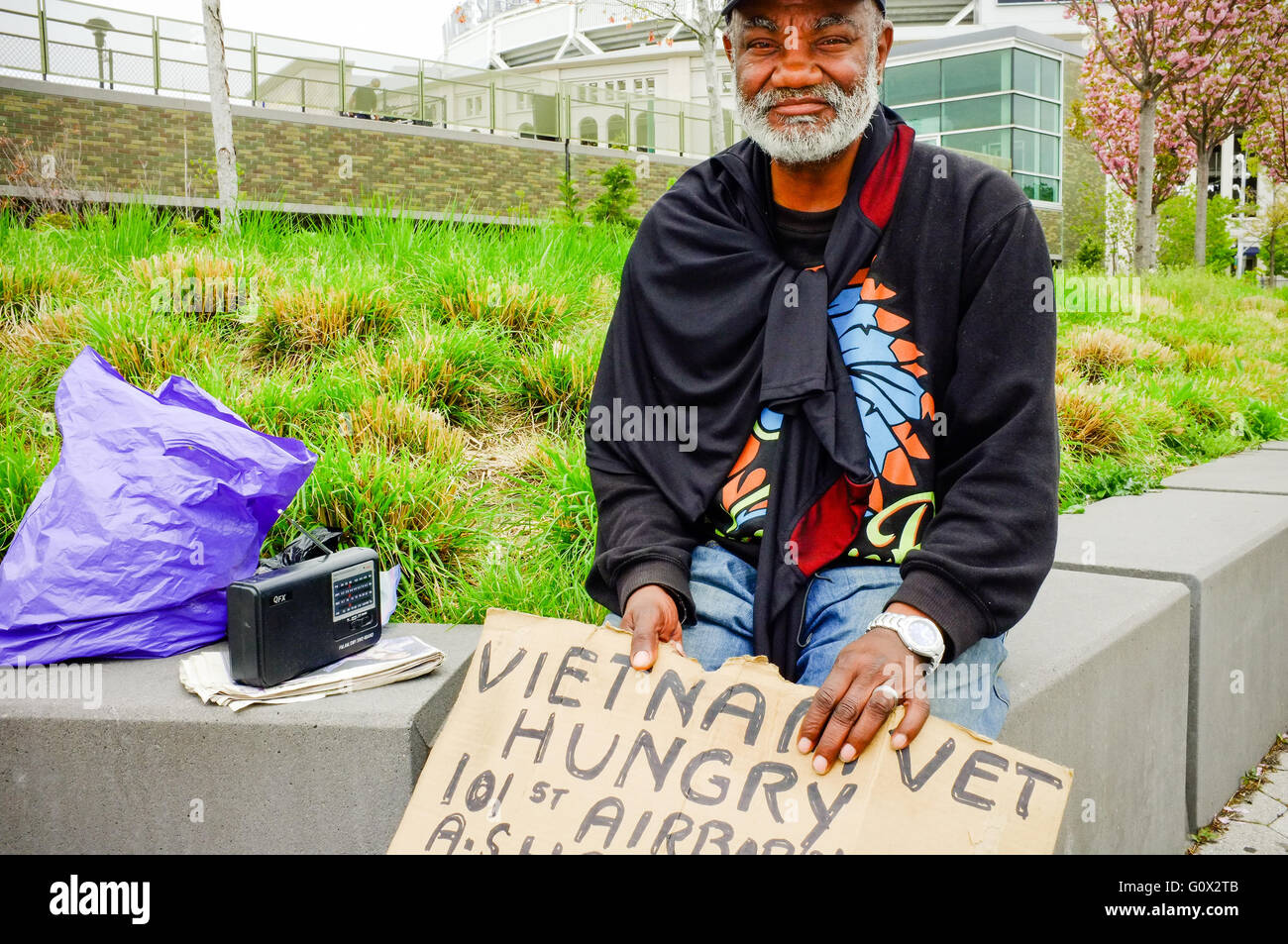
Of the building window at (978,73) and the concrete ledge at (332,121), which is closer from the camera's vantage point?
the concrete ledge at (332,121)

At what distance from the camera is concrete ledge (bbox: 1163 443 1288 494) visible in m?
4.28

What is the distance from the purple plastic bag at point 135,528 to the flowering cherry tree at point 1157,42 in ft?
41.0

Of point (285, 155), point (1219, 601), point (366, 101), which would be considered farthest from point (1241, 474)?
point (366, 101)

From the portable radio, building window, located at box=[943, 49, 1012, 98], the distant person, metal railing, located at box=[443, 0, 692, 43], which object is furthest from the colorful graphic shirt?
metal railing, located at box=[443, 0, 692, 43]

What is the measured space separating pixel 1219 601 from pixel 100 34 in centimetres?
1899

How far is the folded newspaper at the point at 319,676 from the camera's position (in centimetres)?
207

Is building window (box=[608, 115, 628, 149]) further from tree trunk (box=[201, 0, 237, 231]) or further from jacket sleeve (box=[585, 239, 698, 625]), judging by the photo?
jacket sleeve (box=[585, 239, 698, 625])

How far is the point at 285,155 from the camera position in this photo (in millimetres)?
18875

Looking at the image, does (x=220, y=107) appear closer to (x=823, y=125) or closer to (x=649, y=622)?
(x=823, y=125)

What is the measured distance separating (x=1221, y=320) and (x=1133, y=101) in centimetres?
1169

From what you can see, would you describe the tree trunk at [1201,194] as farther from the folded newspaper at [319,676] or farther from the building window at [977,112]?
the folded newspaper at [319,676]

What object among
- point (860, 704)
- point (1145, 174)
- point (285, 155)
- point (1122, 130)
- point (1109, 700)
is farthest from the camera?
point (1122, 130)

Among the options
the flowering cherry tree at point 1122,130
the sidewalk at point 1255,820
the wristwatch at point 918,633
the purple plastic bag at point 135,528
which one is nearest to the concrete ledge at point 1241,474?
the sidewalk at point 1255,820

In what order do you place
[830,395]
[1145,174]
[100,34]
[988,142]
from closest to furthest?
[830,395] → [1145,174] → [100,34] → [988,142]
